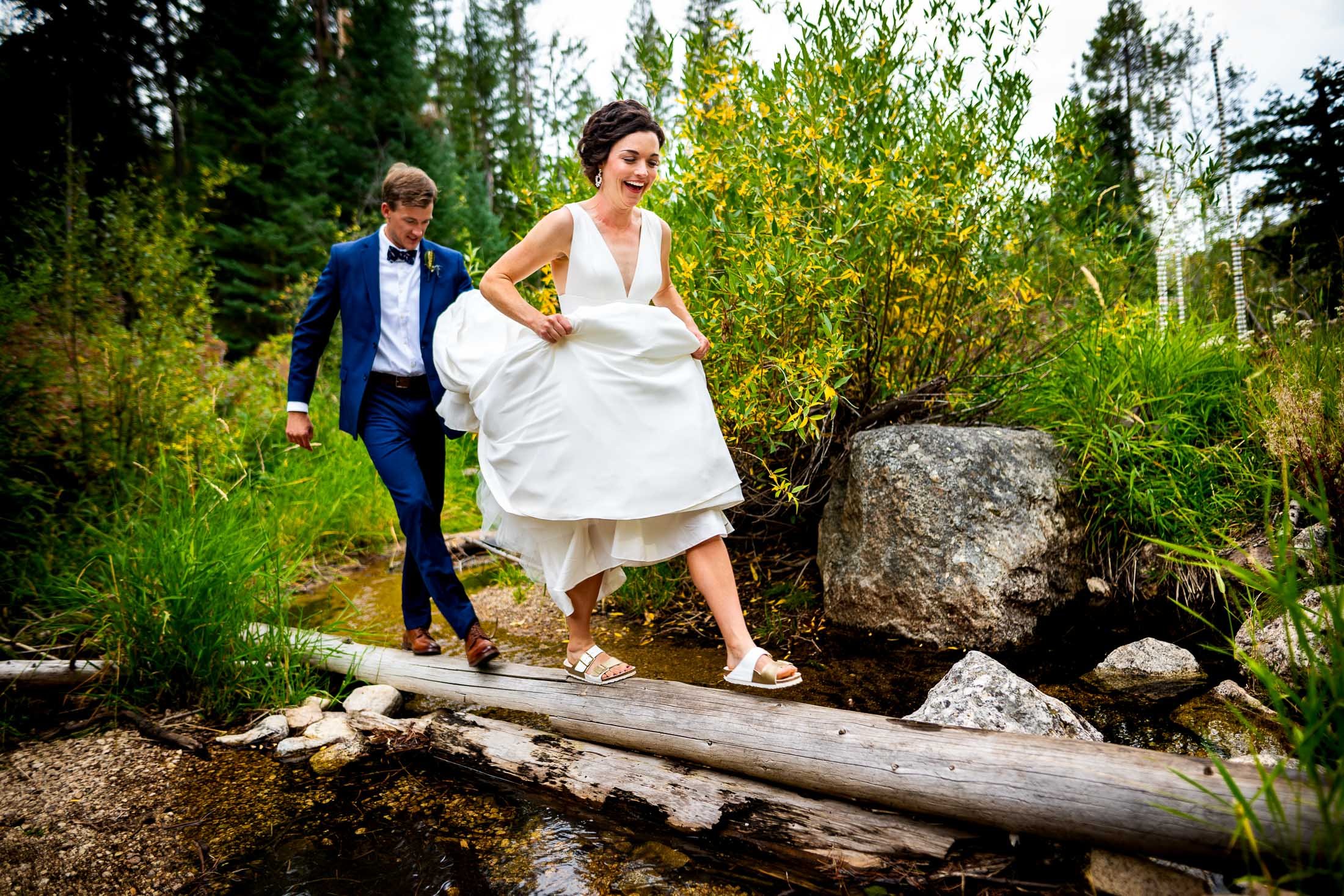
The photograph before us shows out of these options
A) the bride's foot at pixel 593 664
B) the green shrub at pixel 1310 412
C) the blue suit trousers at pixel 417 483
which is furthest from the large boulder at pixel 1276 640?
the blue suit trousers at pixel 417 483

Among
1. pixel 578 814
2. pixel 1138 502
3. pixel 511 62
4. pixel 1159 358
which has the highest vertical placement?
pixel 511 62

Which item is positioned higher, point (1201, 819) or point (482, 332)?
point (482, 332)

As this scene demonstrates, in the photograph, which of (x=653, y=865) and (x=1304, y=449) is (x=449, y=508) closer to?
(x=653, y=865)

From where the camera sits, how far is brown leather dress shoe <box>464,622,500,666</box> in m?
3.40

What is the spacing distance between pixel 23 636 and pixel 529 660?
8.41 feet

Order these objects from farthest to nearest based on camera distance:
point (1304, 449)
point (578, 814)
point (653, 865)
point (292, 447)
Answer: point (292, 447), point (1304, 449), point (578, 814), point (653, 865)

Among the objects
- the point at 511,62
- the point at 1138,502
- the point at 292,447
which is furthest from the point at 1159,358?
the point at 511,62

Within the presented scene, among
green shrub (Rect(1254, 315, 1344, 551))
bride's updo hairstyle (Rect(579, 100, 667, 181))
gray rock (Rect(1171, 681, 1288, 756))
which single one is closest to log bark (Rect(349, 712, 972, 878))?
gray rock (Rect(1171, 681, 1288, 756))

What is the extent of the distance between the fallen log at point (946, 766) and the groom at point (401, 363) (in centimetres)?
90

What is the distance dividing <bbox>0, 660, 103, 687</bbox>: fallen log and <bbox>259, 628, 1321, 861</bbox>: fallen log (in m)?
2.01

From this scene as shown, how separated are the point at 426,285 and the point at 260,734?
2159mm

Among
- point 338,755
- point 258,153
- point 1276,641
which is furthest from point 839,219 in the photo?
point 258,153

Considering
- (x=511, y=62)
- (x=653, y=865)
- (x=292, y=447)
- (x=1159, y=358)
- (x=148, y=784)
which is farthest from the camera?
(x=511, y=62)

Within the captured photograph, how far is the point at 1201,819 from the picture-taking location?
1.75 metres
